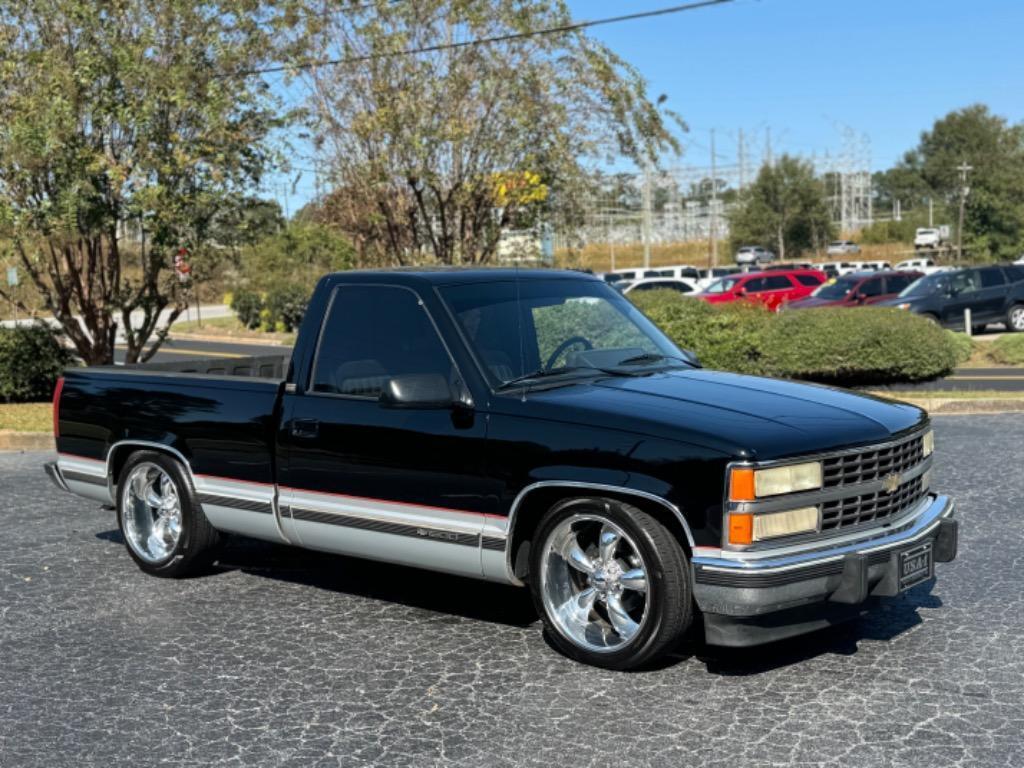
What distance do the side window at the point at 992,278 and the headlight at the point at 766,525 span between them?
25.3 metres

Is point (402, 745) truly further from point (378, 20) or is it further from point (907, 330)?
point (378, 20)

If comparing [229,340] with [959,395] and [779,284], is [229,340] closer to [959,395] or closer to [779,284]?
[779,284]

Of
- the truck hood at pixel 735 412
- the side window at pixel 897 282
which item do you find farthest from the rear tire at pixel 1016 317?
the truck hood at pixel 735 412

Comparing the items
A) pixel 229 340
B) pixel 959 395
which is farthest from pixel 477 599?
pixel 229 340

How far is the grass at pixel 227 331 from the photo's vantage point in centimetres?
3753

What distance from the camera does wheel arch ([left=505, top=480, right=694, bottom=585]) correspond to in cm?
525

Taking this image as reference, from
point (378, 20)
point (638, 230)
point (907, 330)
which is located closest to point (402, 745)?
point (907, 330)

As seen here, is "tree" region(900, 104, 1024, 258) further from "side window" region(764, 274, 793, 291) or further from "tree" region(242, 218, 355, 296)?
"tree" region(242, 218, 355, 296)

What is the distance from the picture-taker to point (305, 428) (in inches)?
256

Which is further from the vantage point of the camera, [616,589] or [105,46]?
[105,46]

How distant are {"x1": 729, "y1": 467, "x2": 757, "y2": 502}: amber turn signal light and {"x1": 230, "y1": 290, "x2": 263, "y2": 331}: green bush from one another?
3632 cm

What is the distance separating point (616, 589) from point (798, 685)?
0.86 metres

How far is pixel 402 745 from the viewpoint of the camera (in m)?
4.70

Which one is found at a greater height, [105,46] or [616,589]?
[105,46]
